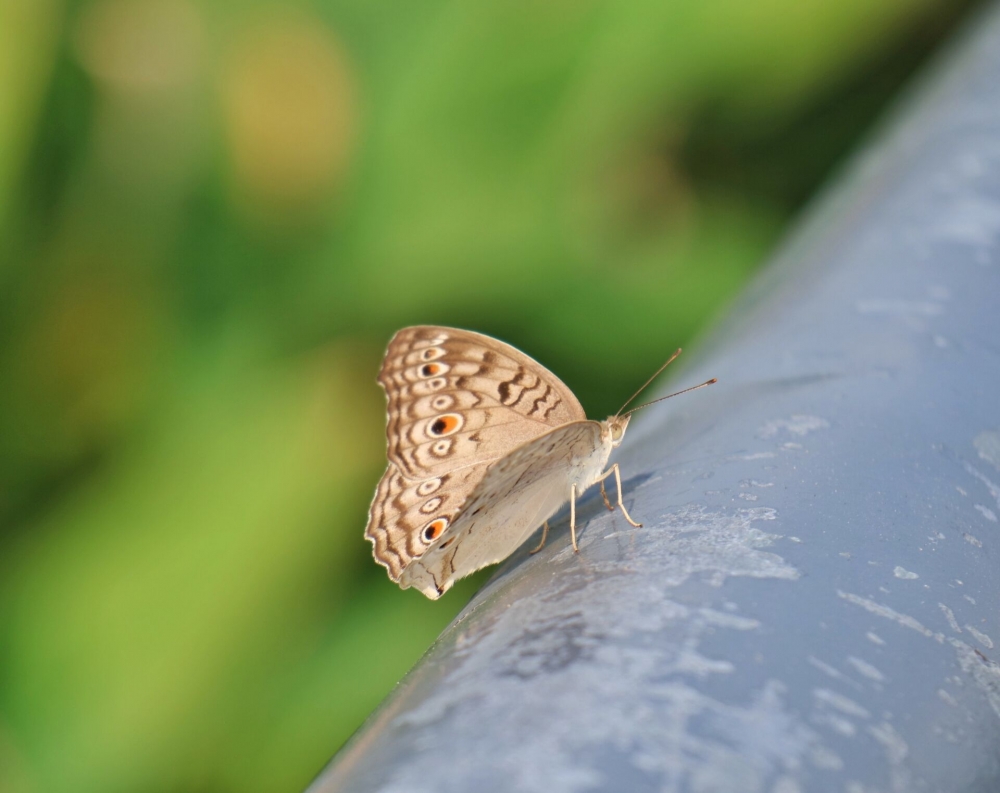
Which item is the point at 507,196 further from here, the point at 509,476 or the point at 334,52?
the point at 509,476

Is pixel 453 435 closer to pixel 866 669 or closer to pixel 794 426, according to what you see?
pixel 794 426

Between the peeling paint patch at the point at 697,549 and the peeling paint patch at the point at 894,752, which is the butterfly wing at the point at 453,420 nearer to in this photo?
the peeling paint patch at the point at 697,549

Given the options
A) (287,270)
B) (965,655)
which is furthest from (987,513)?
(287,270)

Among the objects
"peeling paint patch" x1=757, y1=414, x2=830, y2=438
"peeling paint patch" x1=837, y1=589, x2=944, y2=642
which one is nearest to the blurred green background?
"peeling paint patch" x1=757, y1=414, x2=830, y2=438

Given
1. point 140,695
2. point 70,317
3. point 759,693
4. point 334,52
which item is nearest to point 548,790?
point 759,693

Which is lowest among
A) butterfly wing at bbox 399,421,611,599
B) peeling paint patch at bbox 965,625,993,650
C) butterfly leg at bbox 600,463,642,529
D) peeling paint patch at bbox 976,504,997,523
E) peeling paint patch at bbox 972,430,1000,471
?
butterfly wing at bbox 399,421,611,599

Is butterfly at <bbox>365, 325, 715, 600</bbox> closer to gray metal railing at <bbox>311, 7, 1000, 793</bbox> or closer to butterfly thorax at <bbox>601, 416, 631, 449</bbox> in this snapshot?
butterfly thorax at <bbox>601, 416, 631, 449</bbox>

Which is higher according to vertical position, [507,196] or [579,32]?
[579,32]
